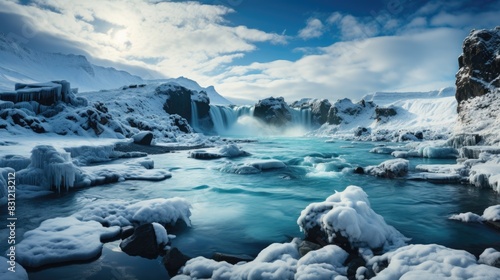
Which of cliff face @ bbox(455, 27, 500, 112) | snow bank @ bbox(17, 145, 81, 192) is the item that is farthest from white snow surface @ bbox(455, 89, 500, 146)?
snow bank @ bbox(17, 145, 81, 192)

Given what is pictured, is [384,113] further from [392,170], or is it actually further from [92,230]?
[92,230]

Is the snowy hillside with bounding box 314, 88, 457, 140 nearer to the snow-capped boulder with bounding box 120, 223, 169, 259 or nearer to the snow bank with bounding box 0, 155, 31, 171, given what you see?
the snow bank with bounding box 0, 155, 31, 171

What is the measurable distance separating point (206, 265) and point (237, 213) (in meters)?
4.78

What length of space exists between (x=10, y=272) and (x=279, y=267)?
4661mm

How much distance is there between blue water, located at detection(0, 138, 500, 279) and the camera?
6.89 meters

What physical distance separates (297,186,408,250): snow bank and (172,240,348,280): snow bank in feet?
1.68

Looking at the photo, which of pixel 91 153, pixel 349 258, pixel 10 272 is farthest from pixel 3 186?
pixel 91 153

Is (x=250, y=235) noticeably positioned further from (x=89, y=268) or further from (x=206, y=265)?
(x=89, y=268)

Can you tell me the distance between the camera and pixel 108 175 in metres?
14.4

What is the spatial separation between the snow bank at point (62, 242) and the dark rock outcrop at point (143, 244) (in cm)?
60

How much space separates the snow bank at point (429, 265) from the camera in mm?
4281

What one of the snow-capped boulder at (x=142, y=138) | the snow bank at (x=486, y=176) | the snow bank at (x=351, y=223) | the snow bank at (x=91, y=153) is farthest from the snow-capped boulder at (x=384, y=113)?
the snow bank at (x=351, y=223)

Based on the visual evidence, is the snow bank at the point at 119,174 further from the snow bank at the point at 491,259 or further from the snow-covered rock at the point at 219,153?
the snow bank at the point at 491,259

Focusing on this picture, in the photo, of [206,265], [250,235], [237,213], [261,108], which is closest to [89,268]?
[206,265]
